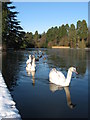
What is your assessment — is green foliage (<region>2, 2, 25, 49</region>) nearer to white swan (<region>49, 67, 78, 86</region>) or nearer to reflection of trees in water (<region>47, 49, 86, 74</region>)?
reflection of trees in water (<region>47, 49, 86, 74</region>)

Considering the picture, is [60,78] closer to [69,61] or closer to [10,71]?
[10,71]

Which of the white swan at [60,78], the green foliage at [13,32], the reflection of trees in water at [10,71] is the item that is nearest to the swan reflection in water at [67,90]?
the white swan at [60,78]

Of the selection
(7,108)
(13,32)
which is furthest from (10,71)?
(13,32)

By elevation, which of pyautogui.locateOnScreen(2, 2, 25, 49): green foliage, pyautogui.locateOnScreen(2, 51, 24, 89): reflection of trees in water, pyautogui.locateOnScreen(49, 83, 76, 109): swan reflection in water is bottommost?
pyautogui.locateOnScreen(49, 83, 76, 109): swan reflection in water

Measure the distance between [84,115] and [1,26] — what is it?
25.7 meters

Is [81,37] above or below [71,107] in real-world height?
above

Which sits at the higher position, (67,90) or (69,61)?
(69,61)

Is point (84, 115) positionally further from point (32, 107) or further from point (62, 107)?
point (32, 107)

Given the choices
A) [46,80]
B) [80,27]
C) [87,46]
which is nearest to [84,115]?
[46,80]

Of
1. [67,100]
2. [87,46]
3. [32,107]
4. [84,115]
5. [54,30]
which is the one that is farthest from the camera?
[54,30]

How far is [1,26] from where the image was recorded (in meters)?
29.2

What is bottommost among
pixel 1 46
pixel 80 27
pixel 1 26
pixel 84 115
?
pixel 84 115

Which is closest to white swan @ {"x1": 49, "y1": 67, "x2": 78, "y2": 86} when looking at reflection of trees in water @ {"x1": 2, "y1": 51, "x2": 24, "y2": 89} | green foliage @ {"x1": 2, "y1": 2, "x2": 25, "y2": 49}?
reflection of trees in water @ {"x1": 2, "y1": 51, "x2": 24, "y2": 89}

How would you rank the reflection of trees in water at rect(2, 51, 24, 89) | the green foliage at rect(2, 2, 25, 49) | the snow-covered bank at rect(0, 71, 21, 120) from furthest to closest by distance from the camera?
the green foliage at rect(2, 2, 25, 49), the reflection of trees in water at rect(2, 51, 24, 89), the snow-covered bank at rect(0, 71, 21, 120)
